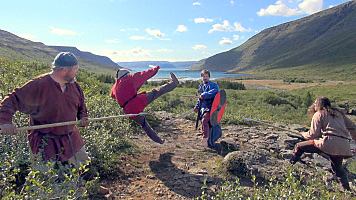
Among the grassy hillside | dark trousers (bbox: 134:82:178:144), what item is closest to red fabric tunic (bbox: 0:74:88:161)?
dark trousers (bbox: 134:82:178:144)

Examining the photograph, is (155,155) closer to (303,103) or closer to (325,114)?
(325,114)

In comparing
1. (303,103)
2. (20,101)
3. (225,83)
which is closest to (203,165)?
(20,101)

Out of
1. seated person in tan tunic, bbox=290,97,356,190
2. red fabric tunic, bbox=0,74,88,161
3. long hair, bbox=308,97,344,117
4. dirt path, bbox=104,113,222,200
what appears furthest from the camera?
long hair, bbox=308,97,344,117

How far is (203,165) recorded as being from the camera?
7387 millimetres

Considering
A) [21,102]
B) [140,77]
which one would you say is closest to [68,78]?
[21,102]

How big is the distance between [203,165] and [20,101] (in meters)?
3.89

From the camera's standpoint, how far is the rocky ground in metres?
6.07

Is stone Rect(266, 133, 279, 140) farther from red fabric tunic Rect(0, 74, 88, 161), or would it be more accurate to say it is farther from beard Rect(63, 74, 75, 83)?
beard Rect(63, 74, 75, 83)

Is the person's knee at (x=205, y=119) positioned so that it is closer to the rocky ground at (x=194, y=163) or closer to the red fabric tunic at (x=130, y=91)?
the rocky ground at (x=194, y=163)

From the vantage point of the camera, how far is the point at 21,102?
4.43 meters

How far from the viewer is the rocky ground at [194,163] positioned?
6.07 m

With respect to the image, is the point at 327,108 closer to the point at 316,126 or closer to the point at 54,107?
the point at 316,126

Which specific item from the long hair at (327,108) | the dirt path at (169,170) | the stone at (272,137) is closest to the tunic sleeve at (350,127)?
the long hair at (327,108)

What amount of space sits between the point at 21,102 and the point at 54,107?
37 cm
